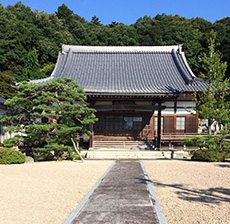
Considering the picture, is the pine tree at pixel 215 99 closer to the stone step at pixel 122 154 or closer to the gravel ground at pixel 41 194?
the stone step at pixel 122 154

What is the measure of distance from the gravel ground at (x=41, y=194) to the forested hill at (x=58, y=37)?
30.8m

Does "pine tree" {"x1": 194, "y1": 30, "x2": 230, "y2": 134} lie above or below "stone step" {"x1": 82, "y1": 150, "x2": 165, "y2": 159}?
above

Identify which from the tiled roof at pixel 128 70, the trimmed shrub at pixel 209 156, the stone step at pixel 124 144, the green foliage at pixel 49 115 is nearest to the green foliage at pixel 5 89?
the tiled roof at pixel 128 70

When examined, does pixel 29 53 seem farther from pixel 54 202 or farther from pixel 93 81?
pixel 54 202

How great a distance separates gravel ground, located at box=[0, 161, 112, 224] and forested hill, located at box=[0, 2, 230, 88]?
30788 mm

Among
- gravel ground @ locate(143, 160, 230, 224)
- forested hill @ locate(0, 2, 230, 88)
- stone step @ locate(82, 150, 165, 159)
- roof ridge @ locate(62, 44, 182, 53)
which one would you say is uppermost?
forested hill @ locate(0, 2, 230, 88)

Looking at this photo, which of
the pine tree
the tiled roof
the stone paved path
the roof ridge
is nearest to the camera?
the stone paved path

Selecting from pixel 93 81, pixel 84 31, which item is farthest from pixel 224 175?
pixel 84 31

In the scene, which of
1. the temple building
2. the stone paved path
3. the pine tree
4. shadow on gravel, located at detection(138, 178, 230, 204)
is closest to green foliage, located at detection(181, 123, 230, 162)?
the pine tree

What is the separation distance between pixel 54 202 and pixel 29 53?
41104 millimetres

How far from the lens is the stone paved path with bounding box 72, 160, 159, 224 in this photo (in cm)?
390

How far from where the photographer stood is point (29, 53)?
135 feet

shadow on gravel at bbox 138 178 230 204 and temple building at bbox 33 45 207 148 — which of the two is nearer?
shadow on gravel at bbox 138 178 230 204

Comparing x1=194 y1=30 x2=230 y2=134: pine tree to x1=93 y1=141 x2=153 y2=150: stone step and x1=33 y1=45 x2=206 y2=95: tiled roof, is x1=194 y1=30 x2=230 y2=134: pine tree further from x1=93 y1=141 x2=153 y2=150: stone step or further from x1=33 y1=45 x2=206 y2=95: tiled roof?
x1=93 y1=141 x2=153 y2=150: stone step
